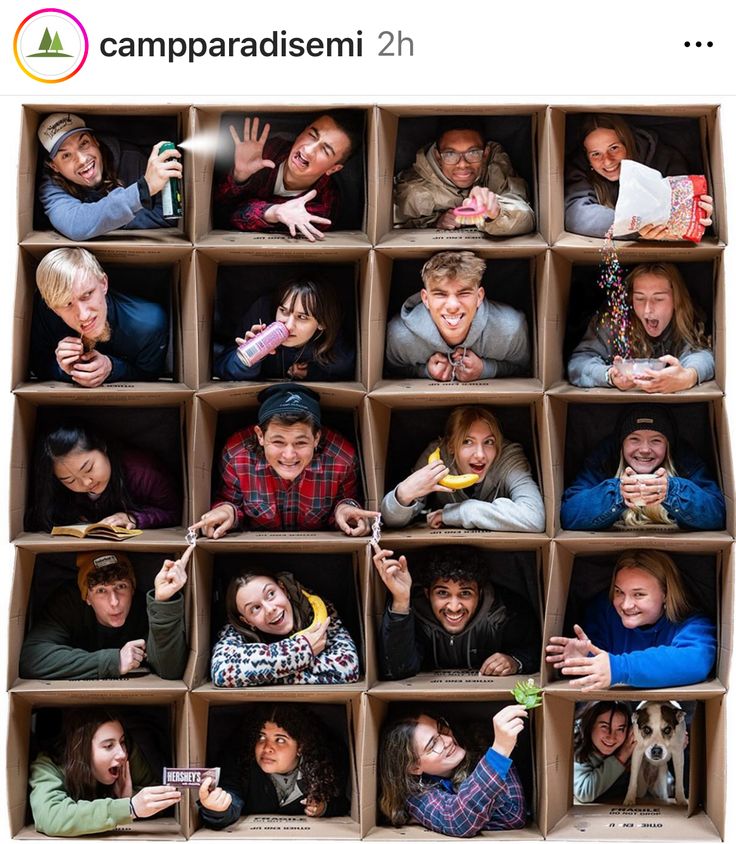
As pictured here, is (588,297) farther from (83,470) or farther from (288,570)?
(83,470)

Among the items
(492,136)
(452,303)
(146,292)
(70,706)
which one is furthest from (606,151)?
(70,706)

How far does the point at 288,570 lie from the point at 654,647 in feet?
3.13

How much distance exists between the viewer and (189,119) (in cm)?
344

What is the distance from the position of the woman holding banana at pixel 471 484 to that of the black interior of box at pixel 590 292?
29 cm

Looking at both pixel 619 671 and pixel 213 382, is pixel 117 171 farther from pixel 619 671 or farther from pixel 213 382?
pixel 619 671

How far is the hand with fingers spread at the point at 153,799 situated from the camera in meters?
3.45

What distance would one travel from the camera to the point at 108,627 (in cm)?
→ 360

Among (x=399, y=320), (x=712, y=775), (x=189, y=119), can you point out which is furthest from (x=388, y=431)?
(x=712, y=775)

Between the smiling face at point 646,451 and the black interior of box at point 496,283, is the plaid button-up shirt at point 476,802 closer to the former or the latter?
the smiling face at point 646,451

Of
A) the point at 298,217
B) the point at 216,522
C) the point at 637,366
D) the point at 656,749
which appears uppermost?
the point at 298,217

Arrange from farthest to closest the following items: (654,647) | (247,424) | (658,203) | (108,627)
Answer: (247,424)
(108,627)
(654,647)
(658,203)

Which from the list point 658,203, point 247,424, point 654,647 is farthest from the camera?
point 247,424

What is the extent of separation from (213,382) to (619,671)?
123 centimetres
